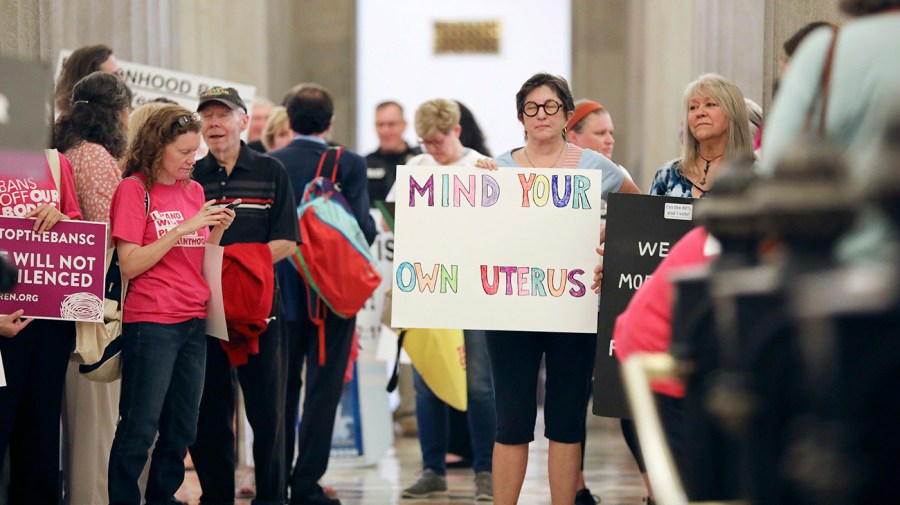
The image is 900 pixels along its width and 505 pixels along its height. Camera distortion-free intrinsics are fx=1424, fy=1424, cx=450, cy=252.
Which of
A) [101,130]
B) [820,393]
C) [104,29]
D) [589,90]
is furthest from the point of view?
[589,90]

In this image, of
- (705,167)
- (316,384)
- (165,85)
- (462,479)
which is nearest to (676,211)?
(705,167)

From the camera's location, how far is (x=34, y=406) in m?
5.91

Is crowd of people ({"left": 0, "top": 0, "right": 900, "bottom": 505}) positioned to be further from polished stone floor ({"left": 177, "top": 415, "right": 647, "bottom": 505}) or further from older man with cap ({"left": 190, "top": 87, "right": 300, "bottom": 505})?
polished stone floor ({"left": 177, "top": 415, "right": 647, "bottom": 505})

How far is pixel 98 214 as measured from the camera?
6.25m

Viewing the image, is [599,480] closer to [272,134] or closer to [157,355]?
[272,134]

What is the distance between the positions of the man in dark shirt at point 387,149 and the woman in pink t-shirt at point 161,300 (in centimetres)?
410

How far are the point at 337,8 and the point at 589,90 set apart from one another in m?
3.24

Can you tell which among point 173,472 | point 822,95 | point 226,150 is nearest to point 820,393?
point 822,95

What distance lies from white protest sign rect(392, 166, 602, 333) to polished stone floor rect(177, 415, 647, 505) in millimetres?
1969

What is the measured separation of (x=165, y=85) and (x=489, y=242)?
353 cm

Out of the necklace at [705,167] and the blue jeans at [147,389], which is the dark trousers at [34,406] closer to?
the blue jeans at [147,389]

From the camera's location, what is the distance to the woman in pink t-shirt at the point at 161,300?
5910 millimetres

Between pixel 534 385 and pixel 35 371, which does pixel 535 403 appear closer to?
pixel 534 385

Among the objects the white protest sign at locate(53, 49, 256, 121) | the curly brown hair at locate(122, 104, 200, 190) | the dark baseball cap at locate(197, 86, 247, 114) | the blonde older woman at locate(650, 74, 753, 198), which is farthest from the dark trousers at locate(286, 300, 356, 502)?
the blonde older woman at locate(650, 74, 753, 198)
